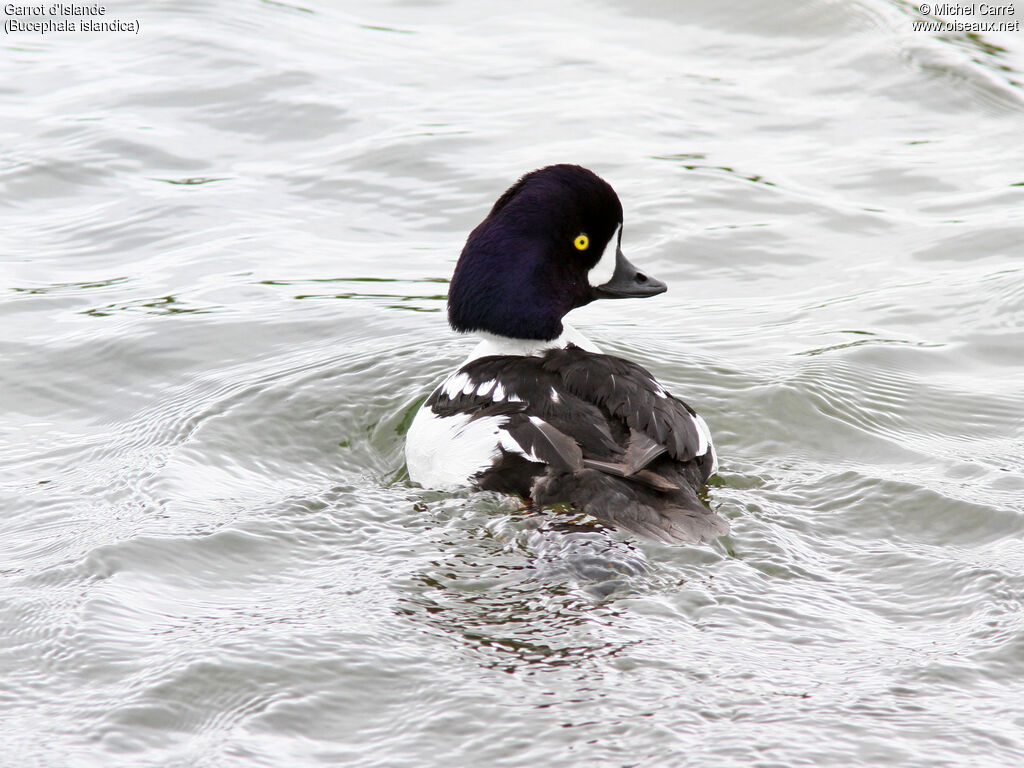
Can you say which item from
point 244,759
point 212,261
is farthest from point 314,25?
point 244,759

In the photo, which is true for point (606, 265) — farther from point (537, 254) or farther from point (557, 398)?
point (557, 398)

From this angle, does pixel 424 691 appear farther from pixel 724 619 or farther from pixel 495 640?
pixel 724 619

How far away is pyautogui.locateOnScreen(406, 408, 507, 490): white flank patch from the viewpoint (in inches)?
229

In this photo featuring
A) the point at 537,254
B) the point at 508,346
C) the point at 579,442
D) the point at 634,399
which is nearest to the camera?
the point at 579,442

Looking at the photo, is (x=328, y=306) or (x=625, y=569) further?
(x=328, y=306)

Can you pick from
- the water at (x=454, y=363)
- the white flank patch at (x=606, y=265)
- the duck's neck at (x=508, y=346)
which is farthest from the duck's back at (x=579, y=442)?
the white flank patch at (x=606, y=265)

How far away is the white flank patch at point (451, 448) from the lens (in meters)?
5.81

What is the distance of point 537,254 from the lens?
653cm

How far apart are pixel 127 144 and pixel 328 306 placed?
3354 millimetres

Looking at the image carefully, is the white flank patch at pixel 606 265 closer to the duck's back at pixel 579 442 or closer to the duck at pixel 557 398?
the duck at pixel 557 398

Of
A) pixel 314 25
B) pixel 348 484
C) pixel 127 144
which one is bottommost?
pixel 348 484

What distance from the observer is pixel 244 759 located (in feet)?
13.2

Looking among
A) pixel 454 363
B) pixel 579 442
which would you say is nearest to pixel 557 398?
pixel 579 442

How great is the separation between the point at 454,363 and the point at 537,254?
143 cm
